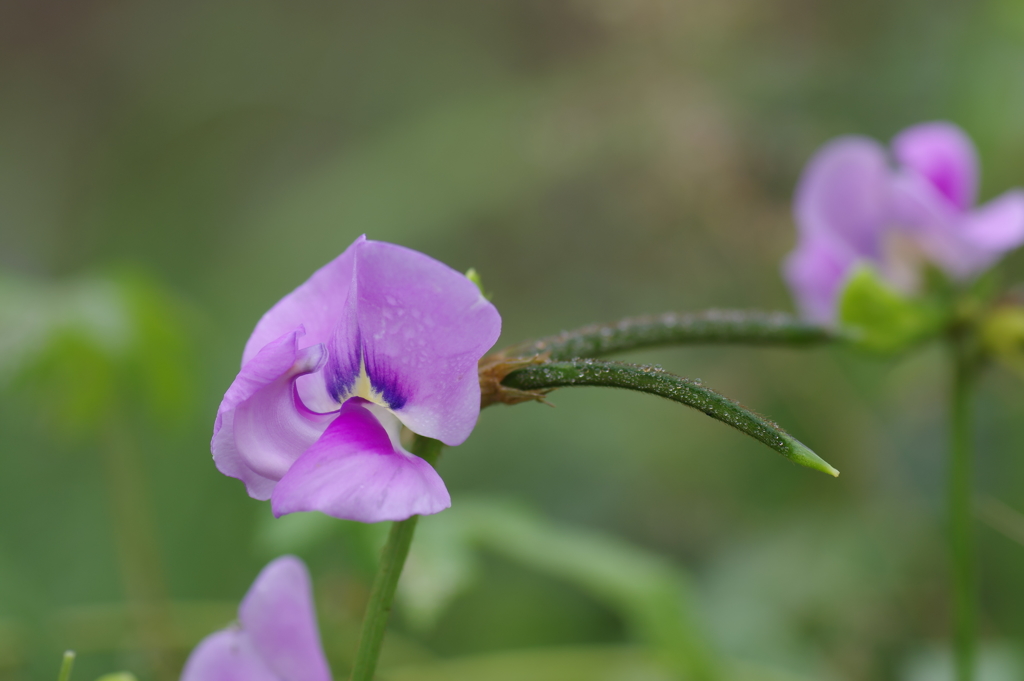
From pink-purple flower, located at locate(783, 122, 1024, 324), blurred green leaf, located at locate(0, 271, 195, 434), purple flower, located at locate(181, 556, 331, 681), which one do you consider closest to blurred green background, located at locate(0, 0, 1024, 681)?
blurred green leaf, located at locate(0, 271, 195, 434)

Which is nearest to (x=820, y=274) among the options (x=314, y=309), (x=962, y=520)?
(x=962, y=520)

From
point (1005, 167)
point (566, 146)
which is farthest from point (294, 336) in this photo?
point (1005, 167)

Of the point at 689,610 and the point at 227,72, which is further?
the point at 227,72

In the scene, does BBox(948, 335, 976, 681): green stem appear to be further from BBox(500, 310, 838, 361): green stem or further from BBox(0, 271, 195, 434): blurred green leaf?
BBox(0, 271, 195, 434): blurred green leaf

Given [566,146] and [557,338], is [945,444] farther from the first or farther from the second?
[557,338]

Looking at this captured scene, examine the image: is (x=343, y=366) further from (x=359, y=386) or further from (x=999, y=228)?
(x=999, y=228)

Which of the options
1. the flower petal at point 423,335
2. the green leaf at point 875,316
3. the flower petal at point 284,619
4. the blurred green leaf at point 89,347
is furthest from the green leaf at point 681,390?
the blurred green leaf at point 89,347

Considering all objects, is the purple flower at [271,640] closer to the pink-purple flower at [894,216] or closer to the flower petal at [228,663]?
the flower petal at [228,663]
